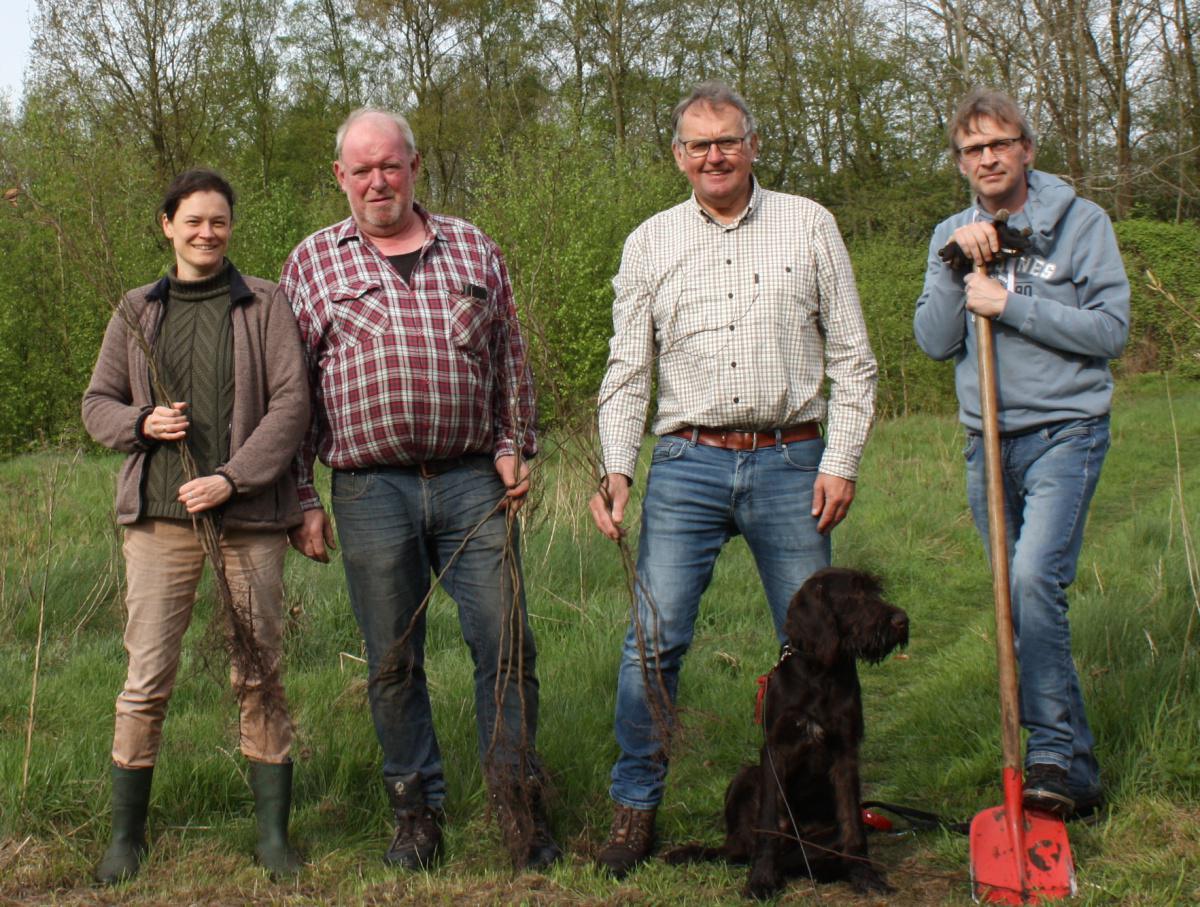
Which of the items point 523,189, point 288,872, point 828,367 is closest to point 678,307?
point 828,367

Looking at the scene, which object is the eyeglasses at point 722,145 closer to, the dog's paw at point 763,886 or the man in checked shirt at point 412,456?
the man in checked shirt at point 412,456

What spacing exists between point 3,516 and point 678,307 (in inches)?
233

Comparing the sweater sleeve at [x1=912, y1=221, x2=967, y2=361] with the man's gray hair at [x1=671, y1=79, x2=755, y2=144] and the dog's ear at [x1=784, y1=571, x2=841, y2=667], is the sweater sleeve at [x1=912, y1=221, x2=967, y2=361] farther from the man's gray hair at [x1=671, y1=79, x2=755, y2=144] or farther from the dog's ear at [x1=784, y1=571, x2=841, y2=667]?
the dog's ear at [x1=784, y1=571, x2=841, y2=667]

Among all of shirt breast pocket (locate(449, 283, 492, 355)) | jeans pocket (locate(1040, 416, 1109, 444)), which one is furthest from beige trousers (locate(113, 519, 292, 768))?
jeans pocket (locate(1040, 416, 1109, 444))

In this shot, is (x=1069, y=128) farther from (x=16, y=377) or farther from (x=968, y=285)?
(x=968, y=285)

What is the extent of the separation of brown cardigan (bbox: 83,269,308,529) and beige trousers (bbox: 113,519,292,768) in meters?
0.10

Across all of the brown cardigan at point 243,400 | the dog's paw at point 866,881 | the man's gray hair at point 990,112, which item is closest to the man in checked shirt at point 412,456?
the brown cardigan at point 243,400

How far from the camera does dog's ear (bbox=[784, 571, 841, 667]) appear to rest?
3.66m

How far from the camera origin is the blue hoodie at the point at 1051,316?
3900 mm

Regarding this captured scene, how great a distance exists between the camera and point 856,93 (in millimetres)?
29906

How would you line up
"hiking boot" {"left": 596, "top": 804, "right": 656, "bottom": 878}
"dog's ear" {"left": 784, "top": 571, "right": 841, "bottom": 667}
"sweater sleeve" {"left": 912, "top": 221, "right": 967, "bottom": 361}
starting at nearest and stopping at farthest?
"dog's ear" {"left": 784, "top": 571, "right": 841, "bottom": 667}
"hiking boot" {"left": 596, "top": 804, "right": 656, "bottom": 878}
"sweater sleeve" {"left": 912, "top": 221, "right": 967, "bottom": 361}

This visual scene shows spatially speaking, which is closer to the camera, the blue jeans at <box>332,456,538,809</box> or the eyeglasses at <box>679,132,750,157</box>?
the eyeglasses at <box>679,132,750,157</box>

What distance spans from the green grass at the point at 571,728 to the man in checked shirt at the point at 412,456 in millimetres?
250

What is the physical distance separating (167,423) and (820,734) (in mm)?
2232
